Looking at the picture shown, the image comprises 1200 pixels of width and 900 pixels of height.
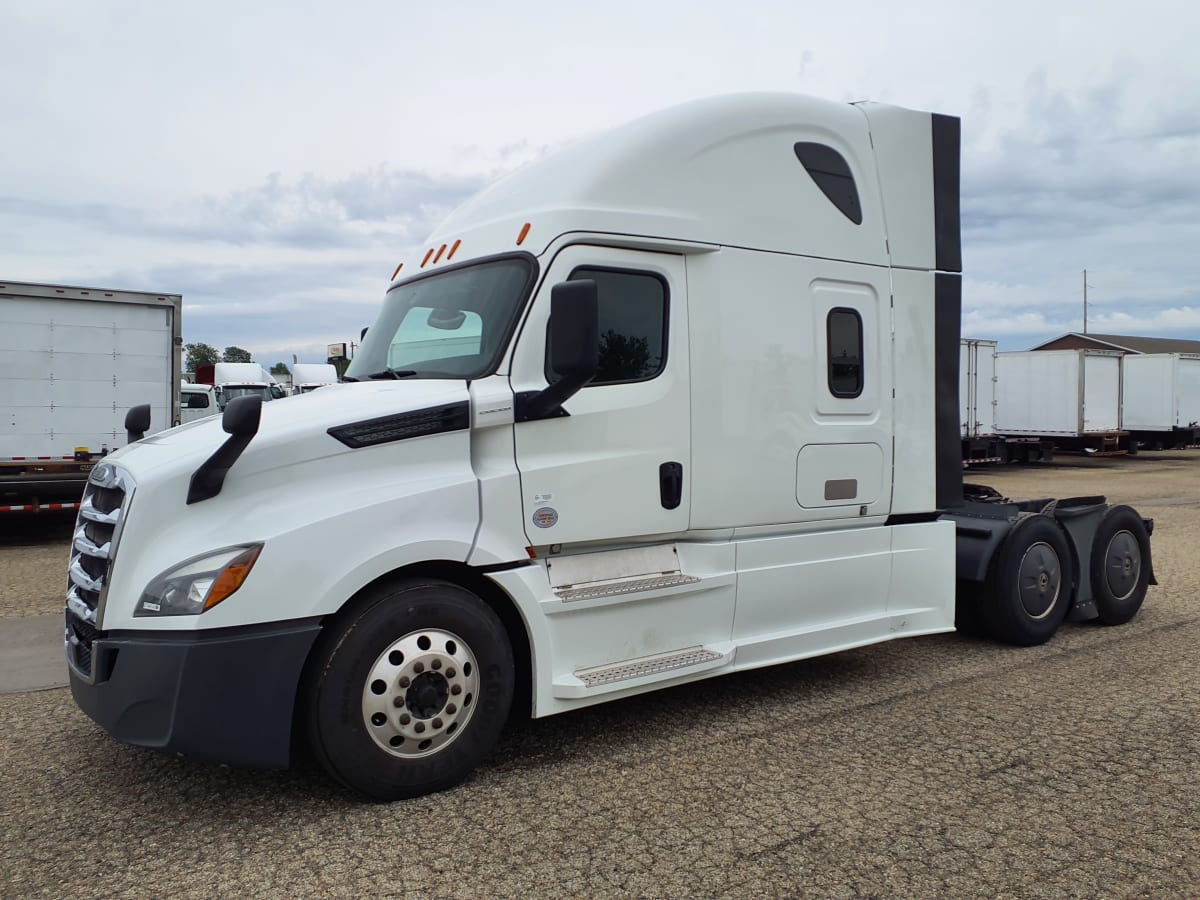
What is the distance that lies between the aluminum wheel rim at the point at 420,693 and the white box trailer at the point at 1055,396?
80.7 feet

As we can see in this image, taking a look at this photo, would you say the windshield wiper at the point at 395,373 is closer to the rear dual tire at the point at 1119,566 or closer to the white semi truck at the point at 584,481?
the white semi truck at the point at 584,481

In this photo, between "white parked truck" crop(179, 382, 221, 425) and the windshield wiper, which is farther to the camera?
"white parked truck" crop(179, 382, 221, 425)

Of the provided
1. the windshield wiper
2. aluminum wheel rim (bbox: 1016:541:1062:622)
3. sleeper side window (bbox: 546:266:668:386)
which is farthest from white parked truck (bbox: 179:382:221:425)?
aluminum wheel rim (bbox: 1016:541:1062:622)

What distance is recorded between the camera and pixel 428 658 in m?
4.04

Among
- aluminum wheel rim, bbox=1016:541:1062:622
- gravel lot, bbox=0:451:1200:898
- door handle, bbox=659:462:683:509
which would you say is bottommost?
gravel lot, bbox=0:451:1200:898

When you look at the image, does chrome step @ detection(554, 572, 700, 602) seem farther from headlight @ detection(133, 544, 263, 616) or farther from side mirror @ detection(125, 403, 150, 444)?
side mirror @ detection(125, 403, 150, 444)

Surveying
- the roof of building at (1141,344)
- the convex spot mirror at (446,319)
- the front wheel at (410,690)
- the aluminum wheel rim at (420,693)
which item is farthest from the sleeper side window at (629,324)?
the roof of building at (1141,344)

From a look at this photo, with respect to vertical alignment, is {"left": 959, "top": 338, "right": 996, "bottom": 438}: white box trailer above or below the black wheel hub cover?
above

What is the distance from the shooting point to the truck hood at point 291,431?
12.7 feet

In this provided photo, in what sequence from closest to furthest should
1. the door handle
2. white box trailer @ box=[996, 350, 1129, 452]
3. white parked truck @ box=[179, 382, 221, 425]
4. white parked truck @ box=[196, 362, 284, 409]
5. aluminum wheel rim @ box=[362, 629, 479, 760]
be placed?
aluminum wheel rim @ box=[362, 629, 479, 760]
the door handle
white parked truck @ box=[179, 382, 221, 425]
white parked truck @ box=[196, 362, 284, 409]
white box trailer @ box=[996, 350, 1129, 452]

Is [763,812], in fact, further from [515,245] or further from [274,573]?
[515,245]

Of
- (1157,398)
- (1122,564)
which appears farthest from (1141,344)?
(1122,564)

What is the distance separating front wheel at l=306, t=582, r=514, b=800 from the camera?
3.87 metres

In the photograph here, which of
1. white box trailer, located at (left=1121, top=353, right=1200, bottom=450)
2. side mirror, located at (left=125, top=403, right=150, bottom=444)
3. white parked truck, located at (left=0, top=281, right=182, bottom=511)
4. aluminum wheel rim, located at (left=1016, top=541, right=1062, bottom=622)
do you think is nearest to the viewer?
side mirror, located at (left=125, top=403, right=150, bottom=444)
